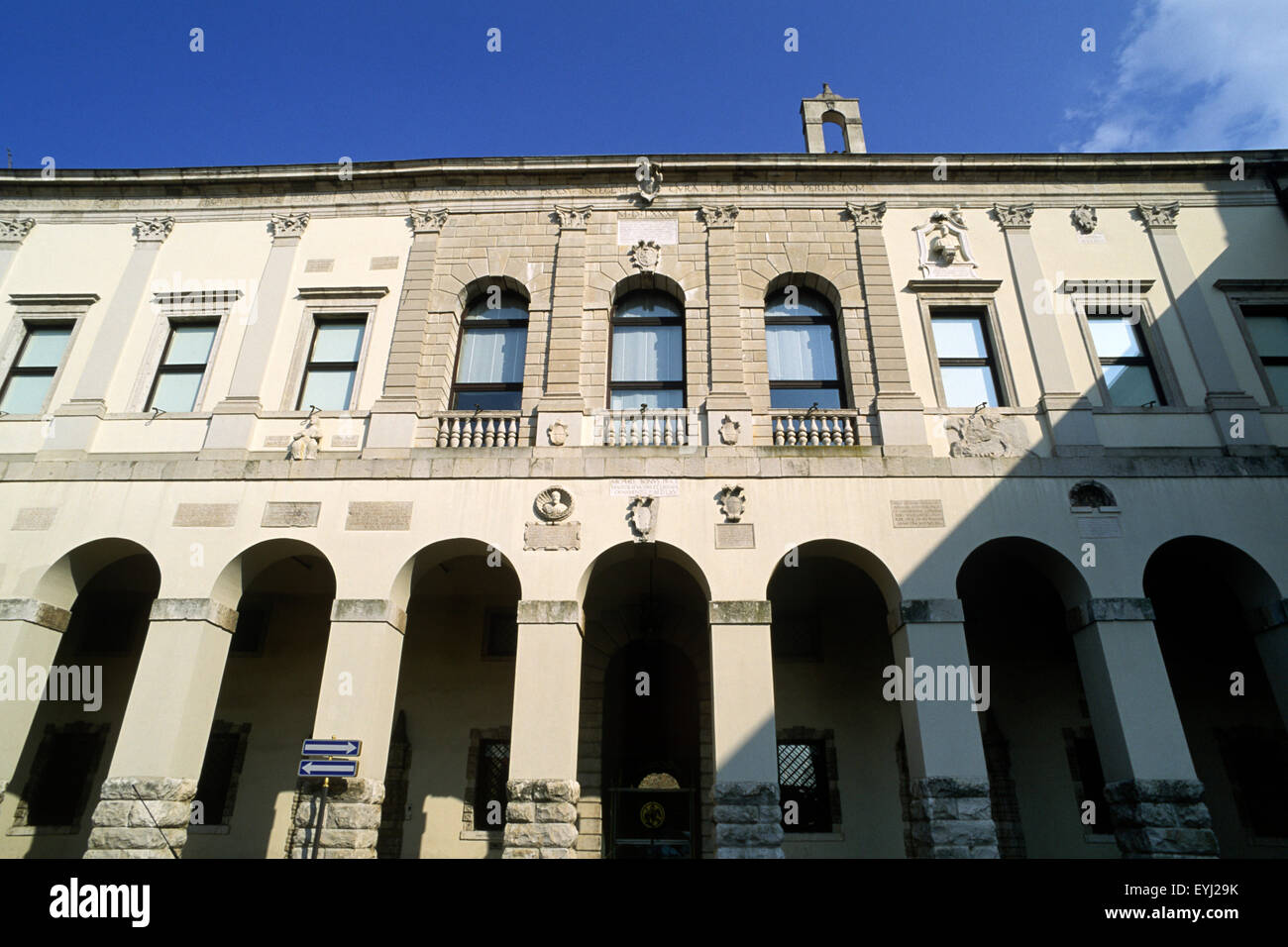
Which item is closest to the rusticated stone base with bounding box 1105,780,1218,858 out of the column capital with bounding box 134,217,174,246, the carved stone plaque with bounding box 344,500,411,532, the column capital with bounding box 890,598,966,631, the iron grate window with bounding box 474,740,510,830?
the column capital with bounding box 890,598,966,631

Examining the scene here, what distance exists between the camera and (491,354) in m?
13.0

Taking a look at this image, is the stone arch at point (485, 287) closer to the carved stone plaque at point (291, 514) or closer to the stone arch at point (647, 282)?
the stone arch at point (647, 282)

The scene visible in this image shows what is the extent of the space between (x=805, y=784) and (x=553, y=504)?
6312mm

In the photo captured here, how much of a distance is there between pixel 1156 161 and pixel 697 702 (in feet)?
41.8

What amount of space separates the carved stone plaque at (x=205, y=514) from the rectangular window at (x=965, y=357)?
1116cm

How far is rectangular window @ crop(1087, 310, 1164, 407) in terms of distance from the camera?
12041 millimetres

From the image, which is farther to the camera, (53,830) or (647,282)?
(647,282)

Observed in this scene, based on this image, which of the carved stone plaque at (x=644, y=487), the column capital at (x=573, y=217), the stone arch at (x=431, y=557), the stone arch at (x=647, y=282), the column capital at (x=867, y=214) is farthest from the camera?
the column capital at (x=573, y=217)

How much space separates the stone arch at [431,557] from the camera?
10.5m

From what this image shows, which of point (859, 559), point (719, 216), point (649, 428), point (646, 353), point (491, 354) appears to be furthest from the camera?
point (719, 216)

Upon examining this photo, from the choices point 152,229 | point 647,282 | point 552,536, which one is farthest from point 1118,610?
point 152,229

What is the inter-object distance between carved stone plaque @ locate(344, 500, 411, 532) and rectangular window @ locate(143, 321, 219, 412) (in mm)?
3793

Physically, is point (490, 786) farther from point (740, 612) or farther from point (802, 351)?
point (802, 351)

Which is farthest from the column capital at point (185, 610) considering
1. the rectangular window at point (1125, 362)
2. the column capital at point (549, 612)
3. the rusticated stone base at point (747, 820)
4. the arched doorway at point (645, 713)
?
the rectangular window at point (1125, 362)
